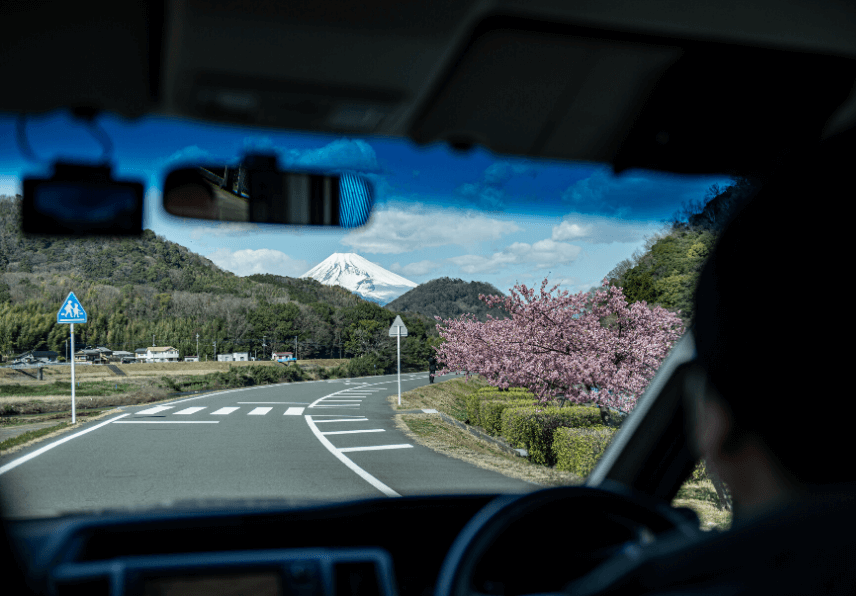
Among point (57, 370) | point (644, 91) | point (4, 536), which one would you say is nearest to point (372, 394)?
point (57, 370)

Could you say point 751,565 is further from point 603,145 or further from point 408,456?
point 408,456

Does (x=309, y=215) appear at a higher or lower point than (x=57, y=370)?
higher

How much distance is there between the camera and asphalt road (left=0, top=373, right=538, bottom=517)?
548cm

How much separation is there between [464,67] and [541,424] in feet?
17.4

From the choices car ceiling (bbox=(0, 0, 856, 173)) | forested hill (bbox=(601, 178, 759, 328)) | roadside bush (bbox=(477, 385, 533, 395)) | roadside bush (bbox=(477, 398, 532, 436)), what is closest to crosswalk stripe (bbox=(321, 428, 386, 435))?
roadside bush (bbox=(477, 385, 533, 395))

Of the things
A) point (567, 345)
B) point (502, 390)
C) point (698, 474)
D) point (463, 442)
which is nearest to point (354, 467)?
point (463, 442)

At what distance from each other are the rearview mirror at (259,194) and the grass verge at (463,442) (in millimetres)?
1645

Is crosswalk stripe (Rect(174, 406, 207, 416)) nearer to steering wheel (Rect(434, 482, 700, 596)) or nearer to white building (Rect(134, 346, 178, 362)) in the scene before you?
white building (Rect(134, 346, 178, 362))

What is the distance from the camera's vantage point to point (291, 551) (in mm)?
1737

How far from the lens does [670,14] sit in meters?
2.44

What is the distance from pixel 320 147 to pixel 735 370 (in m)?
2.59

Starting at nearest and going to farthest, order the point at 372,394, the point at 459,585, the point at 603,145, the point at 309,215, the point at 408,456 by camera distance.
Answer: the point at 459,585
the point at 309,215
the point at 603,145
the point at 408,456
the point at 372,394

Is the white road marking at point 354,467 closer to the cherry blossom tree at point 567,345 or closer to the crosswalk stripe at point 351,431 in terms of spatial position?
the crosswalk stripe at point 351,431

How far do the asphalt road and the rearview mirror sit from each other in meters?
1.25
